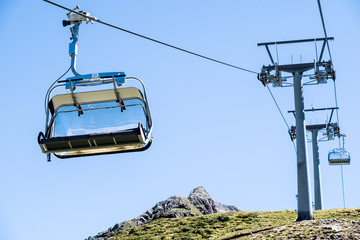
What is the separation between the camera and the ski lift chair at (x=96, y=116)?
13141 millimetres

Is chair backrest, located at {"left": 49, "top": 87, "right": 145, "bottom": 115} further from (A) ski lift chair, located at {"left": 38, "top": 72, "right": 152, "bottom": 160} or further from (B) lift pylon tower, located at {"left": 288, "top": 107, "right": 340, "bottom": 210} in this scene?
(B) lift pylon tower, located at {"left": 288, "top": 107, "right": 340, "bottom": 210}

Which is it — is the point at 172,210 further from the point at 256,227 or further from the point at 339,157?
the point at 256,227

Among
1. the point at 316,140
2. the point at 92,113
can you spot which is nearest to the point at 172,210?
the point at 316,140

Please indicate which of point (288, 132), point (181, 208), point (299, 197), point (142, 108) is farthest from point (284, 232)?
point (181, 208)

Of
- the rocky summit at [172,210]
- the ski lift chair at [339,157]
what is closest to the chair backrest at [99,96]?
the ski lift chair at [339,157]

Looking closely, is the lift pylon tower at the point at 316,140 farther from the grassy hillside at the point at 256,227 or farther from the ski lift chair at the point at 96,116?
the ski lift chair at the point at 96,116

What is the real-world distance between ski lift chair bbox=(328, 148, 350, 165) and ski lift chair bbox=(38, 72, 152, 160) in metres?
26.9

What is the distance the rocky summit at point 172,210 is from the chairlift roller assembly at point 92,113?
28147 millimetres

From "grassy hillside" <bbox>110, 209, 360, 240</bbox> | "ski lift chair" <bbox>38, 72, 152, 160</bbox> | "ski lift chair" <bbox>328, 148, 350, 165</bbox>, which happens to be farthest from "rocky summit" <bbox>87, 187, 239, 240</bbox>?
"ski lift chair" <bbox>38, 72, 152, 160</bbox>

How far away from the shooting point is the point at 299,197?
2788cm

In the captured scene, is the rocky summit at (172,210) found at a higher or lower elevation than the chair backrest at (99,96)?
lower

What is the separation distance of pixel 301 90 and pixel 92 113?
1758 cm

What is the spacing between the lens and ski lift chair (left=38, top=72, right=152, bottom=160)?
13141 millimetres

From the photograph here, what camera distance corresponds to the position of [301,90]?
2966 centimetres
